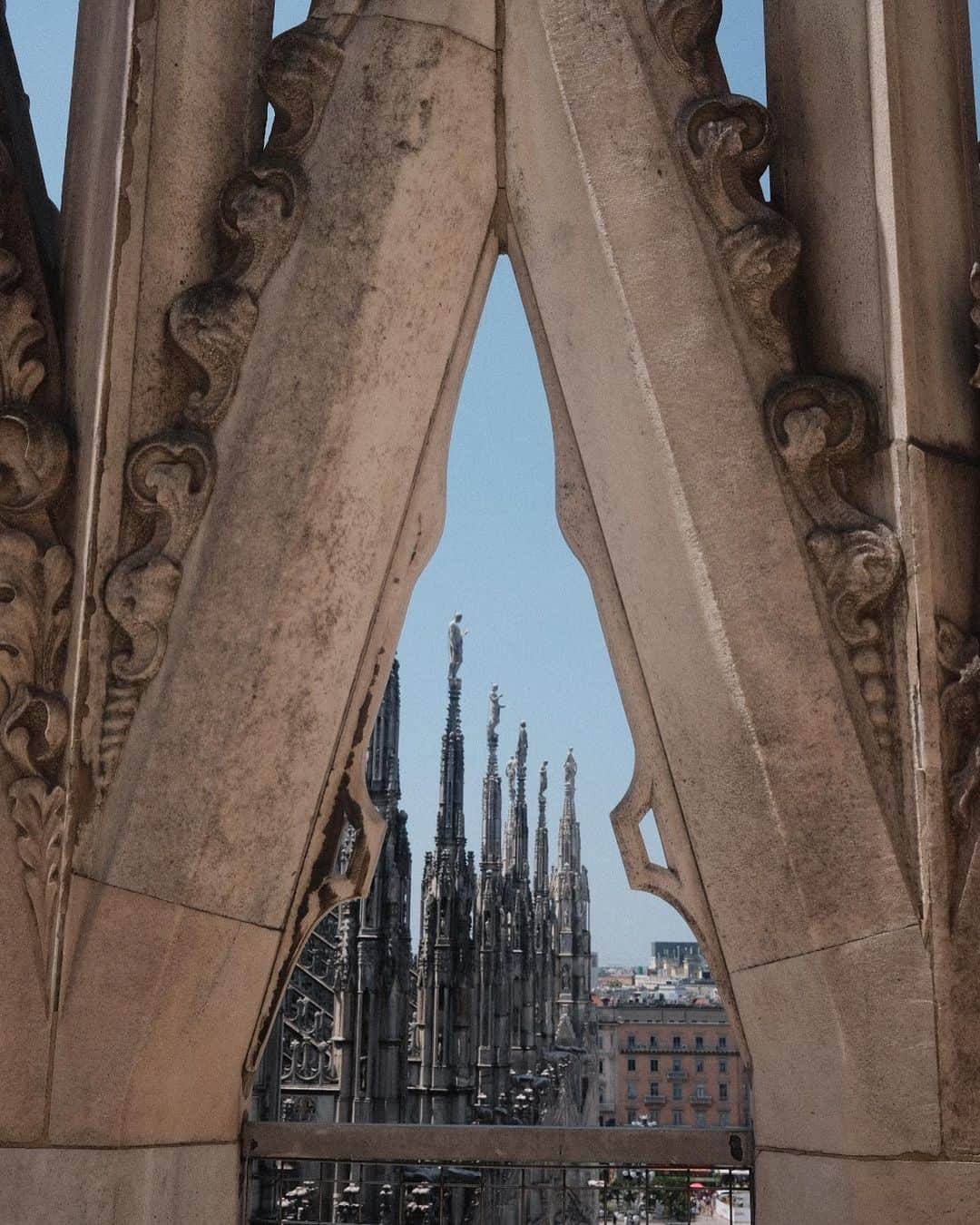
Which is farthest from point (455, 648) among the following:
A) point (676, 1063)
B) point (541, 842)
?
point (676, 1063)

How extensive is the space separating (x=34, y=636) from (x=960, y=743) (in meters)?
2.02

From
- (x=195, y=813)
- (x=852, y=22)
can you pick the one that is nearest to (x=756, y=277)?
(x=852, y=22)

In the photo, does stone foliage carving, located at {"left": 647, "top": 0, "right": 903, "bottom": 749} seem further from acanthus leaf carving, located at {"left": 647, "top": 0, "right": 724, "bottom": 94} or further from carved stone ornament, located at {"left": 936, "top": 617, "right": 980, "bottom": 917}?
carved stone ornament, located at {"left": 936, "top": 617, "right": 980, "bottom": 917}

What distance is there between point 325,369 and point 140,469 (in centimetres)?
48

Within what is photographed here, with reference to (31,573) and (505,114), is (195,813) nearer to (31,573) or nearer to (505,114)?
(31,573)

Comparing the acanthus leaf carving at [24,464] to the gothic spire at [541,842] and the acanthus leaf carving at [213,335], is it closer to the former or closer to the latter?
the acanthus leaf carving at [213,335]

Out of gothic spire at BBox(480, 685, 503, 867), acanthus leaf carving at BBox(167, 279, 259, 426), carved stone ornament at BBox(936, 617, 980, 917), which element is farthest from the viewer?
gothic spire at BBox(480, 685, 503, 867)

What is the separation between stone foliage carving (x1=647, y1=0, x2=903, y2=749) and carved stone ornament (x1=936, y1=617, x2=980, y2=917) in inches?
4.7

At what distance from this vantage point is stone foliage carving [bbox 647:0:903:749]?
140 inches

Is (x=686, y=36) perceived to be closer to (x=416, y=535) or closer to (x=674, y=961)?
(x=416, y=535)

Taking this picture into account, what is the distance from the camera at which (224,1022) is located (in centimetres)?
365

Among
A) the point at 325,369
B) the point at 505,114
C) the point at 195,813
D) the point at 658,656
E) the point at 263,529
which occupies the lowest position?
the point at 195,813

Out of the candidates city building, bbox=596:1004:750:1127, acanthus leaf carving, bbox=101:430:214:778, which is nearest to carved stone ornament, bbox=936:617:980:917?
acanthus leaf carving, bbox=101:430:214:778

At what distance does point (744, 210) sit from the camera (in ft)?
12.4
